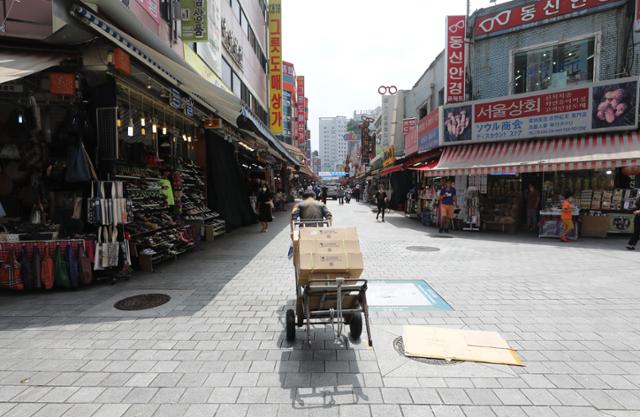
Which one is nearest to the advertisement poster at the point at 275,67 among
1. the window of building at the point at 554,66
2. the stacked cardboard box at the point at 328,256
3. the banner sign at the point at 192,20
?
the banner sign at the point at 192,20

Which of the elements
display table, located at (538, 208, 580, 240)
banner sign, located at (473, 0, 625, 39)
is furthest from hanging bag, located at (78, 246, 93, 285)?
banner sign, located at (473, 0, 625, 39)

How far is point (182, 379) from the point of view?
3.51 m

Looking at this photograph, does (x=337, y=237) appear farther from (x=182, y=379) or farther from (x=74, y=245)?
(x=74, y=245)

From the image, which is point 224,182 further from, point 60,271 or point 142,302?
point 142,302

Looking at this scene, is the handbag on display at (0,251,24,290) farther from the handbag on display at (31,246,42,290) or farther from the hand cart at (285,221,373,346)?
the hand cart at (285,221,373,346)

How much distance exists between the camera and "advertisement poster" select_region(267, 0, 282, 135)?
2858cm

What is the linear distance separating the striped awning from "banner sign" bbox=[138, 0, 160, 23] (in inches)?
456

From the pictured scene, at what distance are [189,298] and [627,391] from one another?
5.89 m

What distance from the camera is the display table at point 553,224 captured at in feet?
41.3

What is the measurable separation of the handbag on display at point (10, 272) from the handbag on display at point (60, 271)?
577 mm

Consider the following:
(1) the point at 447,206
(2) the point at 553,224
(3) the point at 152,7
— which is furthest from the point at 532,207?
(3) the point at 152,7

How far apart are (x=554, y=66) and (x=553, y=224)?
712 centimetres

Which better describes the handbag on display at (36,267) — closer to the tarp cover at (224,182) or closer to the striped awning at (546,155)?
the tarp cover at (224,182)

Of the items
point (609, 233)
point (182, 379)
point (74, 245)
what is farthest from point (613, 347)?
point (609, 233)
